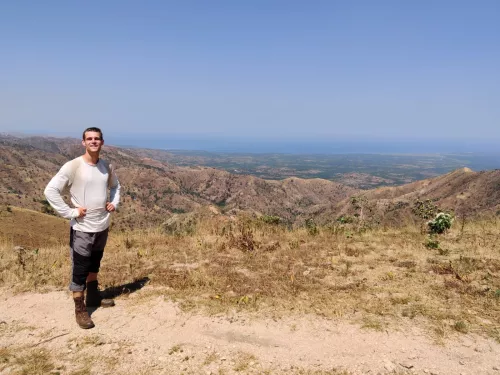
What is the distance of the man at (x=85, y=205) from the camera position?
483 cm

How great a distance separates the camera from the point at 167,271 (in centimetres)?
739

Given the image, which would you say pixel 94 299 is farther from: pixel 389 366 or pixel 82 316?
pixel 389 366

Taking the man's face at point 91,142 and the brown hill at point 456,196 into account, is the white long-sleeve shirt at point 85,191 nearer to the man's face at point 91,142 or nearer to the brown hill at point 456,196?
the man's face at point 91,142

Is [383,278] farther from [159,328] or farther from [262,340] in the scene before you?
[159,328]

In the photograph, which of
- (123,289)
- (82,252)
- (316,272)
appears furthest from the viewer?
(316,272)

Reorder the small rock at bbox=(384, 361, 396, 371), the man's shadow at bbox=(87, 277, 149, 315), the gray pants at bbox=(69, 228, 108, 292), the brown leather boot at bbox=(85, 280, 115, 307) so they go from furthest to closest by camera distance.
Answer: the man's shadow at bbox=(87, 277, 149, 315) < the brown leather boot at bbox=(85, 280, 115, 307) < the gray pants at bbox=(69, 228, 108, 292) < the small rock at bbox=(384, 361, 396, 371)

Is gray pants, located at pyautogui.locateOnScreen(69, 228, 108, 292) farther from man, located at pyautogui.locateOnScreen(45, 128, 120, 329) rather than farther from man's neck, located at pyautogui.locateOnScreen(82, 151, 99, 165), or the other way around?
man's neck, located at pyautogui.locateOnScreen(82, 151, 99, 165)

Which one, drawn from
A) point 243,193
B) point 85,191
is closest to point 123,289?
point 85,191

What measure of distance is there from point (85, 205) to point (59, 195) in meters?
0.38

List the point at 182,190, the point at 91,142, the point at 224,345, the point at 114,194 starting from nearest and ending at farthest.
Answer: the point at 224,345 → the point at 91,142 → the point at 114,194 → the point at 182,190

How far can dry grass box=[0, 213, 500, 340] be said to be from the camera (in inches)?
217

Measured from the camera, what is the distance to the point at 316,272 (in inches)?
287

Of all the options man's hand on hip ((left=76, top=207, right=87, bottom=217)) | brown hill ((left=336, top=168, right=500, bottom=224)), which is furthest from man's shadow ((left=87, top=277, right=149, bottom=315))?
brown hill ((left=336, top=168, right=500, bottom=224))

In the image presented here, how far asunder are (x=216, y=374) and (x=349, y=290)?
333 cm
